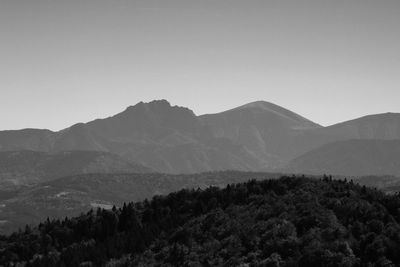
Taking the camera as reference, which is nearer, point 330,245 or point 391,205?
point 330,245

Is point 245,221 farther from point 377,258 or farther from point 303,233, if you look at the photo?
point 377,258

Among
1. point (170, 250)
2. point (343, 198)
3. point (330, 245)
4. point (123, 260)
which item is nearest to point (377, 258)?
point (330, 245)

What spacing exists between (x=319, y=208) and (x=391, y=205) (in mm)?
27626

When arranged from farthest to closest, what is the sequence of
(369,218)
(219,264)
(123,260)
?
(123,260), (369,218), (219,264)

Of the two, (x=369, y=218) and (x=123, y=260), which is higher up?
(x=369, y=218)

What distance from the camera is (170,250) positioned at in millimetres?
182250

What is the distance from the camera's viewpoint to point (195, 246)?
17988cm

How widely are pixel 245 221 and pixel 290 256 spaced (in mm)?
42266

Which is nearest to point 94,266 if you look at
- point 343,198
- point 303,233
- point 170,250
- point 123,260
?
point 123,260

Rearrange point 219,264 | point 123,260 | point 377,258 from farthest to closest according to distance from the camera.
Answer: point 123,260
point 219,264
point 377,258

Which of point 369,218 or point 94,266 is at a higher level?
point 369,218

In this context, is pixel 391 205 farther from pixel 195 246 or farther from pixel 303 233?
pixel 195 246

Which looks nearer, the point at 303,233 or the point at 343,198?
the point at 303,233

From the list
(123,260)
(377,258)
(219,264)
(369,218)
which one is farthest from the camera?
(123,260)
